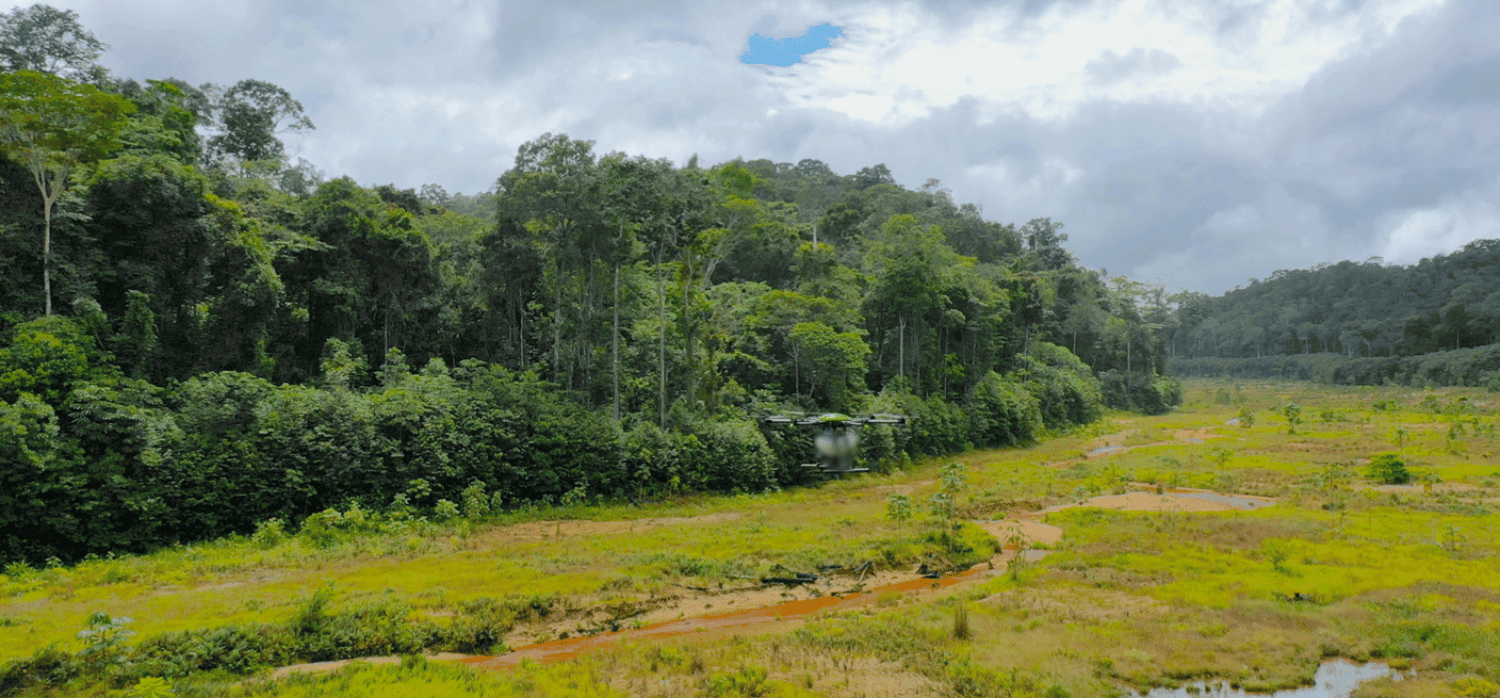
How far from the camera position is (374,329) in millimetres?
28938

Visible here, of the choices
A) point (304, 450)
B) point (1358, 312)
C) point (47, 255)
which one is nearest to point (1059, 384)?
point (304, 450)

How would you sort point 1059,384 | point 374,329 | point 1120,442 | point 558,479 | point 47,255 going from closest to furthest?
point 47,255
point 558,479
point 374,329
point 1120,442
point 1059,384

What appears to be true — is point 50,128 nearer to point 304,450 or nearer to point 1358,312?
point 304,450

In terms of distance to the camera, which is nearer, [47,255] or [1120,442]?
[47,255]

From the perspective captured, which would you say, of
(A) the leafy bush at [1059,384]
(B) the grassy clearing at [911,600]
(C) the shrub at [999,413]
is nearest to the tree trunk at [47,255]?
(B) the grassy clearing at [911,600]

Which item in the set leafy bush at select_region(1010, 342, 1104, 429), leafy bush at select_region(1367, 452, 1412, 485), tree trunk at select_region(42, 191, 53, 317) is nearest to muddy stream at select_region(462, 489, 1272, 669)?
leafy bush at select_region(1367, 452, 1412, 485)

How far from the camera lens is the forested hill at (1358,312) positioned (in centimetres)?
9050

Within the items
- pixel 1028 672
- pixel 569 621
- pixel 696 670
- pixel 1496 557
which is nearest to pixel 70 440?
pixel 569 621

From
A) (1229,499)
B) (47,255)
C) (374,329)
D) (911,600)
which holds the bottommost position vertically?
(1229,499)

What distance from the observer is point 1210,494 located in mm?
28969

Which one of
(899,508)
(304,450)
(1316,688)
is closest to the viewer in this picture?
(1316,688)

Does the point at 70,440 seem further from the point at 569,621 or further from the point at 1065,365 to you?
the point at 1065,365

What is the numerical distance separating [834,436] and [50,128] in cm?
2756

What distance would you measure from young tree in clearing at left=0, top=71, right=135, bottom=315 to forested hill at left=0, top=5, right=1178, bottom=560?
63 mm
